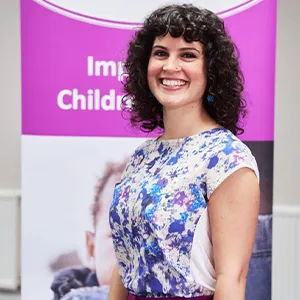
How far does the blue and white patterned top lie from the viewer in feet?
3.78

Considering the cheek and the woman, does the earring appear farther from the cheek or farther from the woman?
the cheek

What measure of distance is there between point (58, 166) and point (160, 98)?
105 centimetres

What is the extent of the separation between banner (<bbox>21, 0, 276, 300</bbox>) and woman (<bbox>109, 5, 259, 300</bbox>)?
0.80m

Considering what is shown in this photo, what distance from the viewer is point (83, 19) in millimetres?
2182

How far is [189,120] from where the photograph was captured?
1.29 metres

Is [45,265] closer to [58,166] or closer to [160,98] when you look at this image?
[58,166]

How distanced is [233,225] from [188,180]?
13 centimetres
